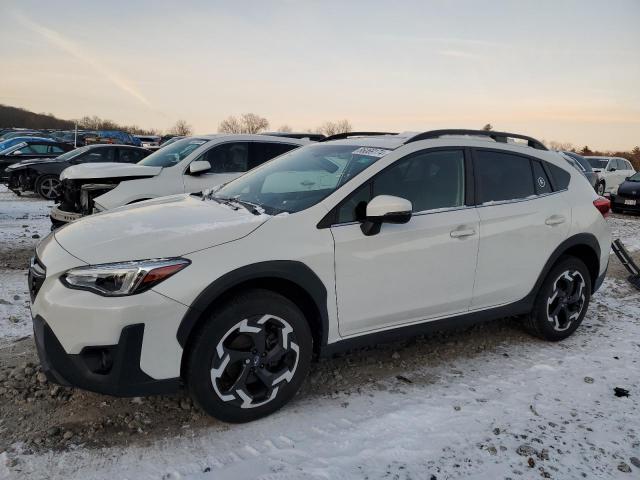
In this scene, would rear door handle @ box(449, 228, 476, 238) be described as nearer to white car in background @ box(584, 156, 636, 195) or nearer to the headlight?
the headlight

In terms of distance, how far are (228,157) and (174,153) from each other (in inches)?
34.2

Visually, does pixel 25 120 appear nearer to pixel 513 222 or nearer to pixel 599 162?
pixel 599 162

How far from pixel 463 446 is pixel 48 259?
8.25ft

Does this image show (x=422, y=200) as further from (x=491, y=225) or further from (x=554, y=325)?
(x=554, y=325)

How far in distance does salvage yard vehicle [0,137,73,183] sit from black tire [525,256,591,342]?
1592cm

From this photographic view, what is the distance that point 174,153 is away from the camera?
25.0 feet

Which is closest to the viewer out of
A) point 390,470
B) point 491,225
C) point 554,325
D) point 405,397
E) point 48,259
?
point 390,470

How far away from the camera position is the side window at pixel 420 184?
3.22m

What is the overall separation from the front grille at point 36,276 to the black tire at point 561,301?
363cm

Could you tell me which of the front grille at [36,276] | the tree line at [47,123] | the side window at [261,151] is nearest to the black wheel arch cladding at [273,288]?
the front grille at [36,276]

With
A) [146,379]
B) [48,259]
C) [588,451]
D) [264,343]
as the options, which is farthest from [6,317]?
[588,451]

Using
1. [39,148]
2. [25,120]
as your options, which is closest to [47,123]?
[25,120]

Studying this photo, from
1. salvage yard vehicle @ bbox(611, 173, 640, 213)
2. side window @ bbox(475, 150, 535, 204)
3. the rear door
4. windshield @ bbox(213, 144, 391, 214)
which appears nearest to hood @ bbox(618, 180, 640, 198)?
salvage yard vehicle @ bbox(611, 173, 640, 213)

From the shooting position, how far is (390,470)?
2.59 meters
